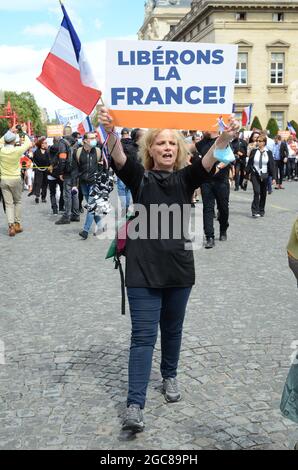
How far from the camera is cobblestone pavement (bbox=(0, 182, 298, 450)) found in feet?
11.1

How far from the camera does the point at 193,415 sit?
360cm

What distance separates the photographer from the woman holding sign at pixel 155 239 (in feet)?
11.2

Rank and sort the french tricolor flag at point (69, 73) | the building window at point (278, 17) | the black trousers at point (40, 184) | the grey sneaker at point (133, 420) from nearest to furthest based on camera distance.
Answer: the grey sneaker at point (133, 420) < the french tricolor flag at point (69, 73) < the black trousers at point (40, 184) < the building window at point (278, 17)

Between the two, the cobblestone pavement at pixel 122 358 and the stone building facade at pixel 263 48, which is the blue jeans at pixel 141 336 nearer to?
the cobblestone pavement at pixel 122 358

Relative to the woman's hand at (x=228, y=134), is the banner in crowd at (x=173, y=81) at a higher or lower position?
higher

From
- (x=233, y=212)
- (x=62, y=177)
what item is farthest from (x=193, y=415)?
(x=233, y=212)

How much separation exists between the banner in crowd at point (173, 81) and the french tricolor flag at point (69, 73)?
0.59 feet

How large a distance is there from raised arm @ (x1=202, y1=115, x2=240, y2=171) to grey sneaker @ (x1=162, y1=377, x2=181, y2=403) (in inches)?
52.9

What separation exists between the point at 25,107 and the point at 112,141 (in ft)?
409

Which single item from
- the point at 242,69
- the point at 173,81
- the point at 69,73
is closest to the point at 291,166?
the point at 173,81

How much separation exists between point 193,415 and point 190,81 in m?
2.05

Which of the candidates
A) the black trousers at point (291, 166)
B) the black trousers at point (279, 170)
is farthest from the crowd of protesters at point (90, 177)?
the black trousers at point (291, 166)

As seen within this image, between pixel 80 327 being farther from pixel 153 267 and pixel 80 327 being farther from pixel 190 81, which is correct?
pixel 190 81

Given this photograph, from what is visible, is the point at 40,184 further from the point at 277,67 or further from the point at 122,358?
the point at 277,67
